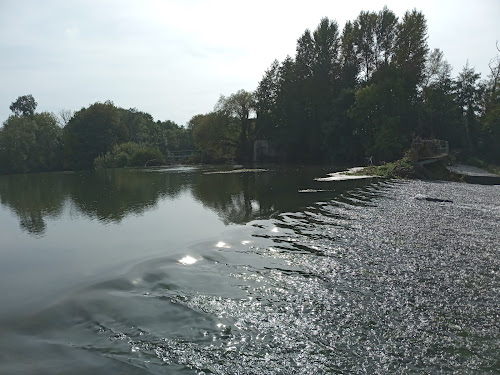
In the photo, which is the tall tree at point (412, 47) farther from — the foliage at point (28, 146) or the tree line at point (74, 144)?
the foliage at point (28, 146)

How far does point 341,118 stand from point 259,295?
1902 inches

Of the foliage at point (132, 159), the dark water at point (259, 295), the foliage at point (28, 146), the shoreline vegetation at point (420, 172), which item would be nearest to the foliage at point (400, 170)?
the shoreline vegetation at point (420, 172)

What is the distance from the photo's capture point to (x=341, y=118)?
52000 mm

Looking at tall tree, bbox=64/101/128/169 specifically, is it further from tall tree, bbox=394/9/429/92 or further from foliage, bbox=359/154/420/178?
foliage, bbox=359/154/420/178

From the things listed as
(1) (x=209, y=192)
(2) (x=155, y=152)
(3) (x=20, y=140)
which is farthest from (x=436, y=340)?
(3) (x=20, y=140)

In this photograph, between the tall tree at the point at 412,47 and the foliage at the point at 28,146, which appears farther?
the foliage at the point at 28,146

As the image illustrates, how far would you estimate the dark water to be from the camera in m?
4.89

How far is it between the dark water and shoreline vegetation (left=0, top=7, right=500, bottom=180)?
66.0ft

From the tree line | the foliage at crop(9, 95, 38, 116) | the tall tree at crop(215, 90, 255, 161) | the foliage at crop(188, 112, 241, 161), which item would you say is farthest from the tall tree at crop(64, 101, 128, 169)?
the foliage at crop(9, 95, 38, 116)

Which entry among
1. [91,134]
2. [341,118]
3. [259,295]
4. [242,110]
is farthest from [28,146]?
[259,295]

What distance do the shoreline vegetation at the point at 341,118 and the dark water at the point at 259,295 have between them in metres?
20.1

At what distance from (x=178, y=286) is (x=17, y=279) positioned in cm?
391

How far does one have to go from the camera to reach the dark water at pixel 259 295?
4.89 m

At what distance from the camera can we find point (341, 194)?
19250 millimetres
